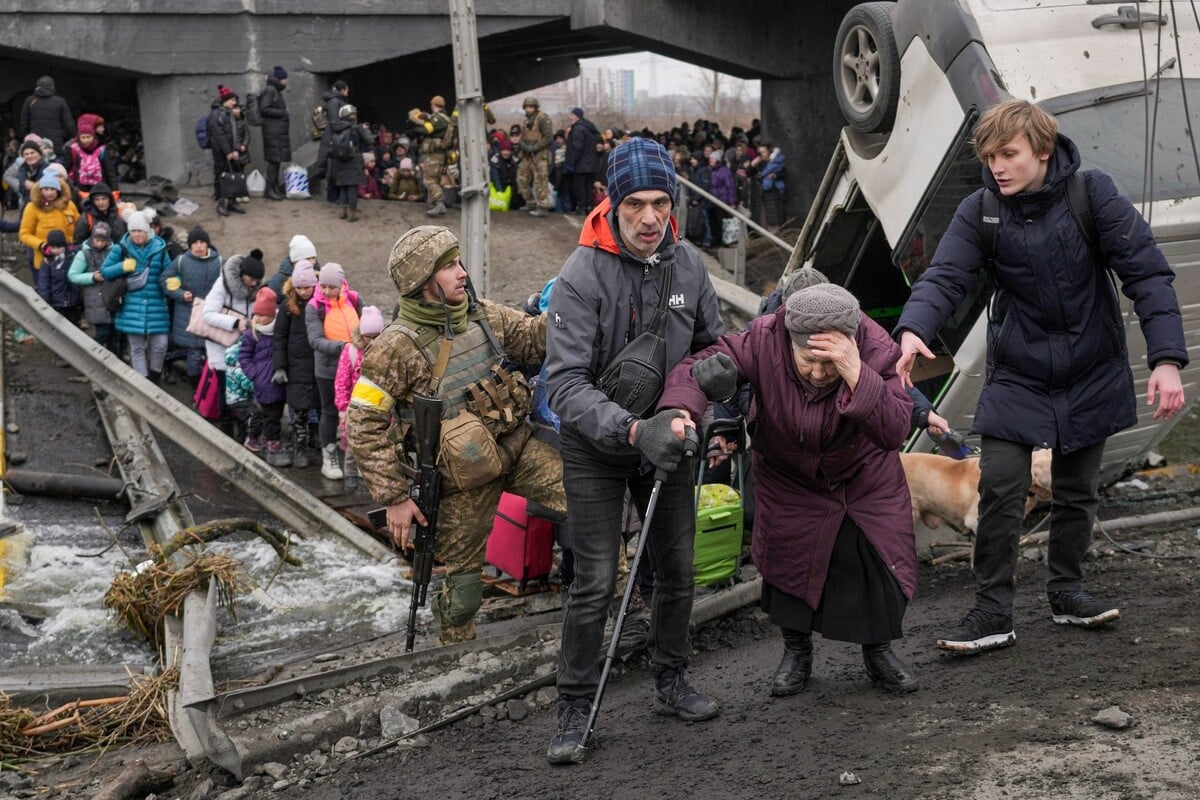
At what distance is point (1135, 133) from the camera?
6.44m

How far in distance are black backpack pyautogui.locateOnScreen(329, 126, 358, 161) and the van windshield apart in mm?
12438

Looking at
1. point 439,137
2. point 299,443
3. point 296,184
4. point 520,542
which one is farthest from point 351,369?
point 296,184

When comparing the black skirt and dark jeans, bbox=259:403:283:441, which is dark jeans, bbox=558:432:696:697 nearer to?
Answer: the black skirt

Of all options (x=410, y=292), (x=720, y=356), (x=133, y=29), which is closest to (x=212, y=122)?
(x=133, y=29)

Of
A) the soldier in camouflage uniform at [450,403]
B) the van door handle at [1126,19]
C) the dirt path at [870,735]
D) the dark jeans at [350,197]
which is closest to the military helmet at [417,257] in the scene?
the soldier in camouflage uniform at [450,403]

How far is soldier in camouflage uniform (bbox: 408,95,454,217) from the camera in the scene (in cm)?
1789

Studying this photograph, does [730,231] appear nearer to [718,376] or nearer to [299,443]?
[299,443]

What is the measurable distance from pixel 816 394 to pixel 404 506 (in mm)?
2062

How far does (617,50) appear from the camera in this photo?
86.1 ft

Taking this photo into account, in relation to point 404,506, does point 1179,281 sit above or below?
above

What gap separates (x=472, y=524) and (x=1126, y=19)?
171 inches

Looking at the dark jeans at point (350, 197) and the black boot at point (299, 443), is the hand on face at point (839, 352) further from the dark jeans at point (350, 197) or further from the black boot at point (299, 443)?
the dark jeans at point (350, 197)

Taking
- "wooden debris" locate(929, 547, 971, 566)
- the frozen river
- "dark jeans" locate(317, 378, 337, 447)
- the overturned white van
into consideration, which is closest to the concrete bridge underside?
"dark jeans" locate(317, 378, 337, 447)

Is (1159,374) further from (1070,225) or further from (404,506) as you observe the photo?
(404,506)
